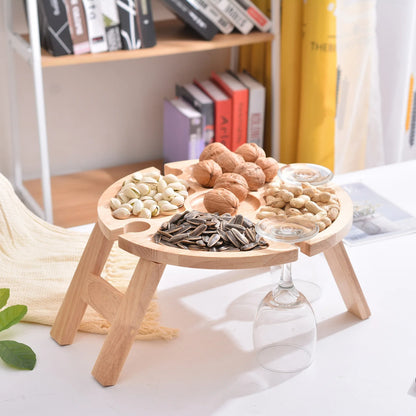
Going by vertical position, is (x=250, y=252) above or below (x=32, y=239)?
above

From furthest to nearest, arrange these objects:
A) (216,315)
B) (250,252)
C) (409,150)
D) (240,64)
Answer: (240,64) → (409,150) → (216,315) → (250,252)

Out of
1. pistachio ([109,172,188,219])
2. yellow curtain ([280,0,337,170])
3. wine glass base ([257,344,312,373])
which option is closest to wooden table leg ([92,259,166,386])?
pistachio ([109,172,188,219])

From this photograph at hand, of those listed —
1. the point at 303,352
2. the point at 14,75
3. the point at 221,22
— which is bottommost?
the point at 303,352

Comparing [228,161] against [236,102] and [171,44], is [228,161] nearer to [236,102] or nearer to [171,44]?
[171,44]

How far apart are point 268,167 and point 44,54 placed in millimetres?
1166

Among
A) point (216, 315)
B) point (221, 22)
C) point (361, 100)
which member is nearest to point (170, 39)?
point (221, 22)

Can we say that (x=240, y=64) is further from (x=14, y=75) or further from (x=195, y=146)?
(x=14, y=75)

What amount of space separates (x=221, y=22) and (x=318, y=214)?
1.46m

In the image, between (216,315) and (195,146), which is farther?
(195,146)

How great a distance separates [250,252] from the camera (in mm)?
1049

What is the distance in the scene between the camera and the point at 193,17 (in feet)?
7.80

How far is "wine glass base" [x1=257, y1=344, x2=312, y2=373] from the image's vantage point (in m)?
1.18

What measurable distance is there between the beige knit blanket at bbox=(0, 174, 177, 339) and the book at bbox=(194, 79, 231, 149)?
110cm

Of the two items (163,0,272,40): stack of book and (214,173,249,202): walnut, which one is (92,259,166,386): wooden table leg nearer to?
(214,173,249,202): walnut
